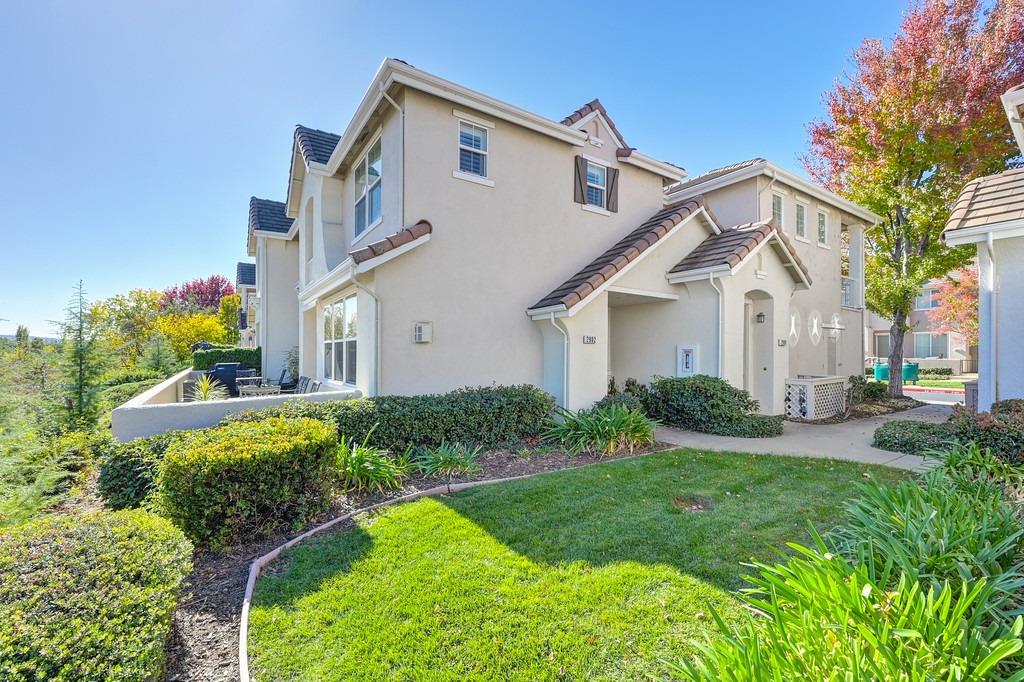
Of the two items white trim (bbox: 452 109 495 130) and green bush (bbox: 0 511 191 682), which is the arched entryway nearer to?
white trim (bbox: 452 109 495 130)

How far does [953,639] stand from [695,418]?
355 inches

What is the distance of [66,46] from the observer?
30.9 ft

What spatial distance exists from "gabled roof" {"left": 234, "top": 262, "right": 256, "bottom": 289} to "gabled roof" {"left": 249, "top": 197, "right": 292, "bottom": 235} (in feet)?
31.8

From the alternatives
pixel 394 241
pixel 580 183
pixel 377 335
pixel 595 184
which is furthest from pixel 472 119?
pixel 377 335

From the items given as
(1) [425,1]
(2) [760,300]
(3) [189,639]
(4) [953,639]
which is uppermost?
(1) [425,1]

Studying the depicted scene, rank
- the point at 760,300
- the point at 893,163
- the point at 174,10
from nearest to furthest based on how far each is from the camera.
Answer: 1. the point at 174,10
2. the point at 760,300
3. the point at 893,163

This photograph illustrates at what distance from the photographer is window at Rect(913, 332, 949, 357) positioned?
3209cm

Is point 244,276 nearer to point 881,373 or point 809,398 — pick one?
point 809,398

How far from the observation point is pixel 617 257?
11.1 metres

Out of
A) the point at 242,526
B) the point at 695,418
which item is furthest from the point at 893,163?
the point at 242,526

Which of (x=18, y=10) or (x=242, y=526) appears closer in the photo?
(x=242, y=526)

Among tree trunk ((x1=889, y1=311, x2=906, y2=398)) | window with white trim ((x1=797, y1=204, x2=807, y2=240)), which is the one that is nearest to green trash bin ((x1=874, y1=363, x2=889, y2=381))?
tree trunk ((x1=889, y1=311, x2=906, y2=398))

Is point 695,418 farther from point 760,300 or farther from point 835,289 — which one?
point 835,289

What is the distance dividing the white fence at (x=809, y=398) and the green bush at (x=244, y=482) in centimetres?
1294
